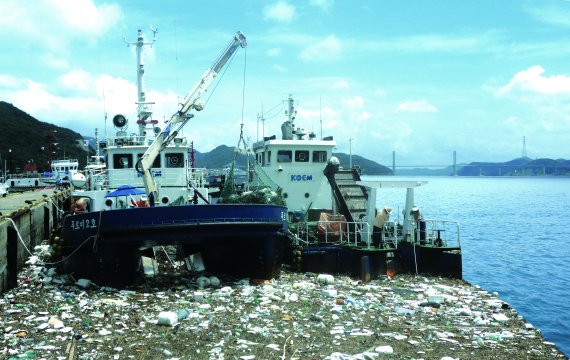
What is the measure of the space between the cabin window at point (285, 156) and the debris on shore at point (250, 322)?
6904 mm

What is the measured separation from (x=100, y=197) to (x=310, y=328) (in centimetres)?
860

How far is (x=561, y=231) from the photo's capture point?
3691cm

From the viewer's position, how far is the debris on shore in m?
7.60

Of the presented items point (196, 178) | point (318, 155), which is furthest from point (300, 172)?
point (196, 178)

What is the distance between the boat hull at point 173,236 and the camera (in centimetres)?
1073

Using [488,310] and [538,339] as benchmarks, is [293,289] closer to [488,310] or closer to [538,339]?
[488,310]

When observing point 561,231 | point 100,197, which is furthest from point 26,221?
point 561,231

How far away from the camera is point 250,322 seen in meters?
8.88

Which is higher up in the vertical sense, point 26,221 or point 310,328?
point 26,221

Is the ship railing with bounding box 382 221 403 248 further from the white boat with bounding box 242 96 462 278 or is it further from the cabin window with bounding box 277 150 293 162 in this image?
the cabin window with bounding box 277 150 293 162

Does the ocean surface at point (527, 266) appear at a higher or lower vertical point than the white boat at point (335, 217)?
lower

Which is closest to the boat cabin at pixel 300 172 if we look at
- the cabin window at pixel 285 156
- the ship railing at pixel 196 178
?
the cabin window at pixel 285 156

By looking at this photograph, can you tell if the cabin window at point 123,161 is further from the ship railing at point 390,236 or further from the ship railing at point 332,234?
the ship railing at point 390,236

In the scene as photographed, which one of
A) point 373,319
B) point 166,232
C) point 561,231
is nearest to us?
point 373,319
